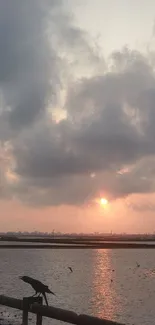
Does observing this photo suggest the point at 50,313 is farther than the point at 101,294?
No

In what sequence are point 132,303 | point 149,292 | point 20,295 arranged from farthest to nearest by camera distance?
point 149,292
point 20,295
point 132,303

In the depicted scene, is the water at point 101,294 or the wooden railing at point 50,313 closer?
the wooden railing at point 50,313

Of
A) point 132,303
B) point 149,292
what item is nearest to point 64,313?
point 132,303

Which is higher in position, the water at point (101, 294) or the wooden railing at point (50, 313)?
the wooden railing at point (50, 313)

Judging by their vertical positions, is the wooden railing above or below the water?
above

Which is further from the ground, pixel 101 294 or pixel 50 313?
pixel 50 313

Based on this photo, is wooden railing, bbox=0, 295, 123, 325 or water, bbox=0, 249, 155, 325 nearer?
wooden railing, bbox=0, 295, 123, 325

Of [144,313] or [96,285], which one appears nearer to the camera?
[144,313]

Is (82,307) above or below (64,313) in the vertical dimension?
below

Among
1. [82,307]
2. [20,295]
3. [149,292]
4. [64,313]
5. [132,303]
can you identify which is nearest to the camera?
[64,313]

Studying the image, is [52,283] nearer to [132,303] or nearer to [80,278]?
[80,278]
